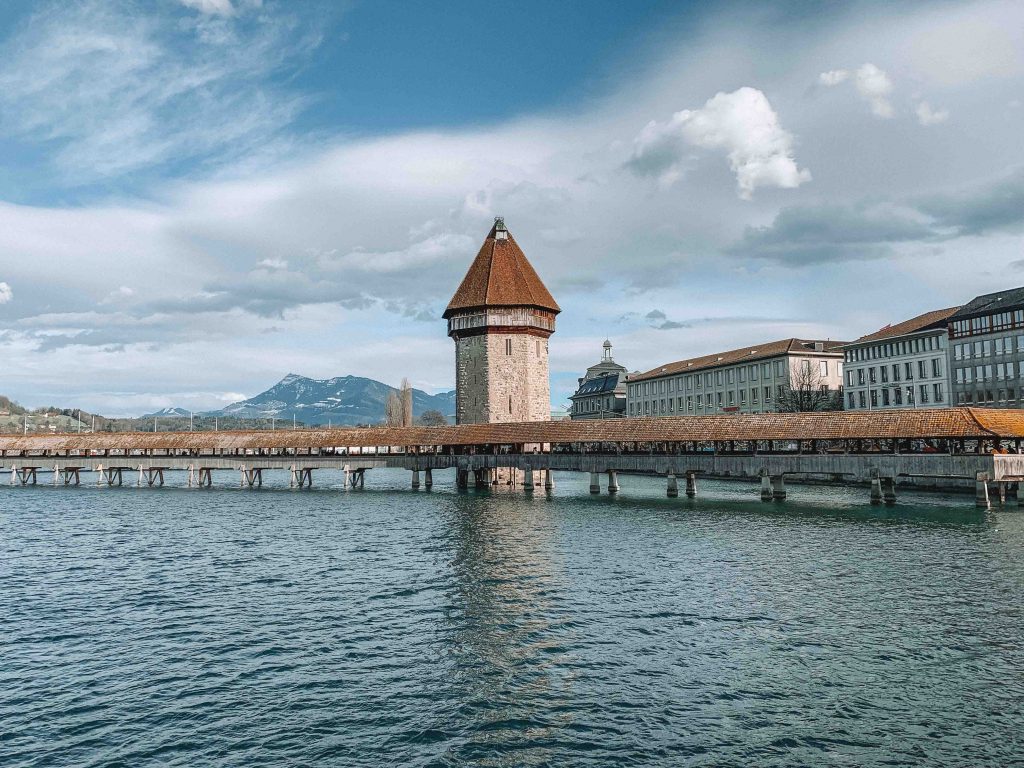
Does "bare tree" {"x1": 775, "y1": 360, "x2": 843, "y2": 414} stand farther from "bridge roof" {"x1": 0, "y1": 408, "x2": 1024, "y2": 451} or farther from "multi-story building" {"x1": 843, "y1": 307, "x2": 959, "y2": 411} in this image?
"bridge roof" {"x1": 0, "y1": 408, "x2": 1024, "y2": 451}

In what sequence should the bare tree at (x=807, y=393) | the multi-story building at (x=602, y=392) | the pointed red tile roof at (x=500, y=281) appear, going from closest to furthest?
the pointed red tile roof at (x=500, y=281)
the bare tree at (x=807, y=393)
the multi-story building at (x=602, y=392)

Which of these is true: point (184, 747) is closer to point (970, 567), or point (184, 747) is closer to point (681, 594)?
point (681, 594)

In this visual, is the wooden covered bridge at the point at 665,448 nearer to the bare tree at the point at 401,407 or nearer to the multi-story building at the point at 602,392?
the bare tree at the point at 401,407

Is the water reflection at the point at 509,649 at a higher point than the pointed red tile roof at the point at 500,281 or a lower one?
lower

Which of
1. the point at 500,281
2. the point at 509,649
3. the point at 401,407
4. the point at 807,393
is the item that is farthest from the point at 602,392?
the point at 509,649

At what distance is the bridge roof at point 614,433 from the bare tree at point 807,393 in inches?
951

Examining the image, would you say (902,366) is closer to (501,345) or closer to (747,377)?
(747,377)

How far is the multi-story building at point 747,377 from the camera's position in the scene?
69.0m

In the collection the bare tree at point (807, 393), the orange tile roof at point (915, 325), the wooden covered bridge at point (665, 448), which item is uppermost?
the orange tile roof at point (915, 325)

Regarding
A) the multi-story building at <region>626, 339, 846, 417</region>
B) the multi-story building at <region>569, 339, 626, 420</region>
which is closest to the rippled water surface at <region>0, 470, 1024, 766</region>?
the multi-story building at <region>626, 339, 846, 417</region>

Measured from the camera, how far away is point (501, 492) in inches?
1850

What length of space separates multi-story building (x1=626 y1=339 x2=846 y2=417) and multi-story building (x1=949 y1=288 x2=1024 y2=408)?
12.0m

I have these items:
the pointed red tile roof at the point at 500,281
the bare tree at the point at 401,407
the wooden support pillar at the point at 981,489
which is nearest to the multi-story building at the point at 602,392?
the bare tree at the point at 401,407

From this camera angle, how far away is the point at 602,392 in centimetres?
10450
